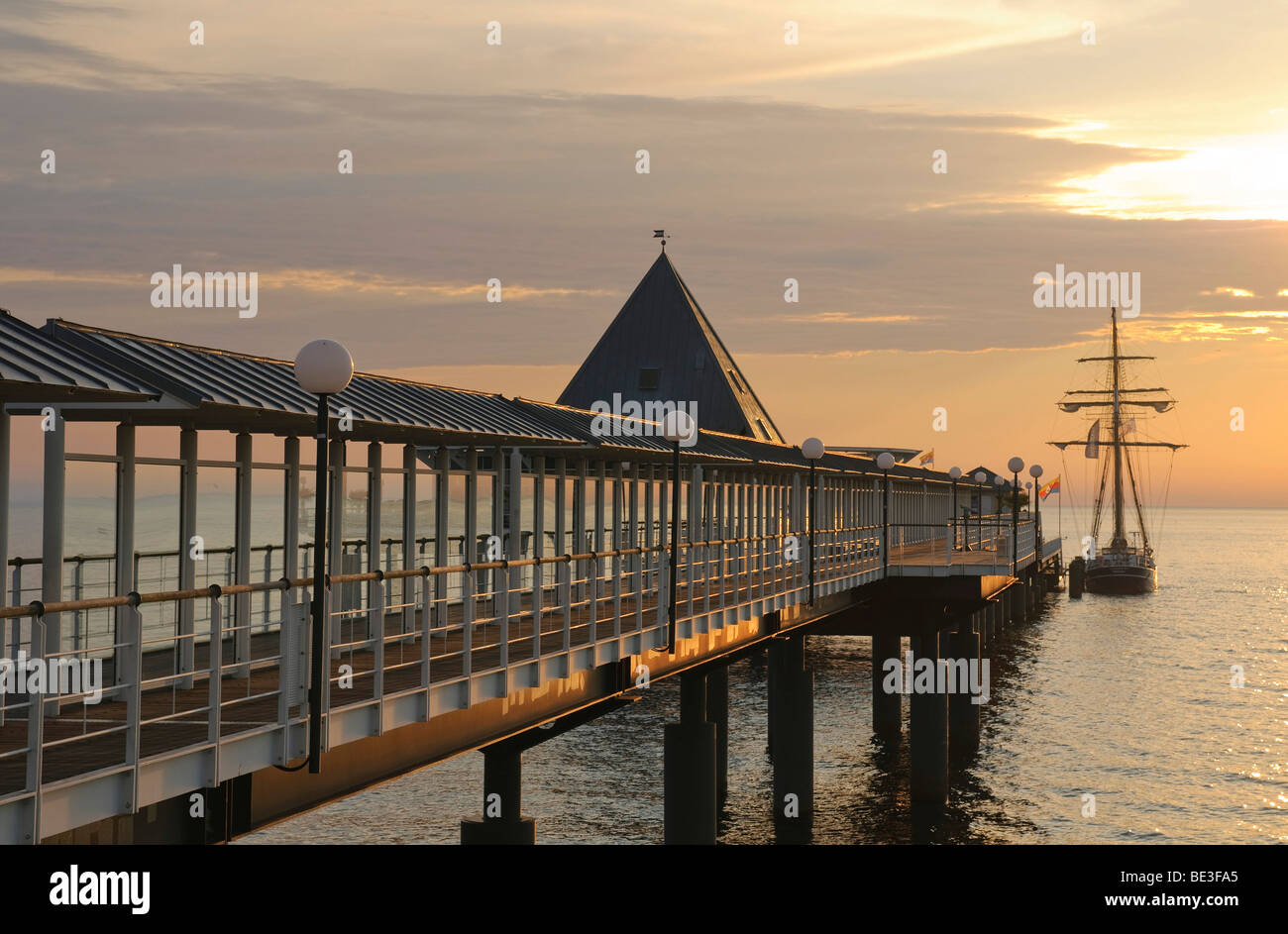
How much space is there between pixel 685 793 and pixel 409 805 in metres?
11.5

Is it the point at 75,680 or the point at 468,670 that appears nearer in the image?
the point at 75,680

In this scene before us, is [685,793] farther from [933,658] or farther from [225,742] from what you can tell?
[225,742]

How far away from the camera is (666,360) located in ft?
243

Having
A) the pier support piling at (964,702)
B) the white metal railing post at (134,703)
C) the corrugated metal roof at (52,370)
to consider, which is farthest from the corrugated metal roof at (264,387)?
the pier support piling at (964,702)

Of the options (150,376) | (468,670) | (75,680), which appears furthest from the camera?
(468,670)

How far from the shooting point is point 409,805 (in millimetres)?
31531

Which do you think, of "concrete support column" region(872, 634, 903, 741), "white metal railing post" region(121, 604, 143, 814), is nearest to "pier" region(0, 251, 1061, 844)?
"white metal railing post" region(121, 604, 143, 814)

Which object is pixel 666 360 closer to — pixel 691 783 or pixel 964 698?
pixel 964 698

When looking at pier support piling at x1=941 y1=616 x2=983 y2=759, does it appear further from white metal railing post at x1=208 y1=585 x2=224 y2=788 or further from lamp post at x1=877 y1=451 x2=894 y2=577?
white metal railing post at x1=208 y1=585 x2=224 y2=788

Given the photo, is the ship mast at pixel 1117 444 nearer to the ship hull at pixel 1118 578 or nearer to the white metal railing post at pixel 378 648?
the ship hull at pixel 1118 578

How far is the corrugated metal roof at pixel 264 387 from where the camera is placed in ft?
36.1
